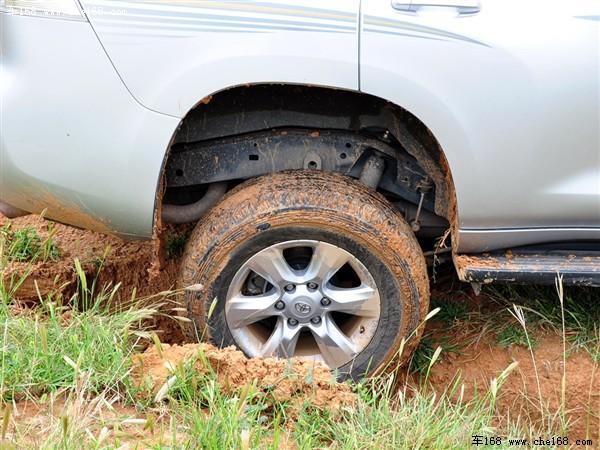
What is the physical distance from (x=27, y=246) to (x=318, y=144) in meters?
1.75

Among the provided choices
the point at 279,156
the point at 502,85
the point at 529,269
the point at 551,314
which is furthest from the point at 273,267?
the point at 551,314

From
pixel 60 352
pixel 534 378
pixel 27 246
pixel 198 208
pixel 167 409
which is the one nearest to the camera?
pixel 167 409

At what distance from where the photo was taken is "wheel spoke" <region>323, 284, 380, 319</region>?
3.21 metres

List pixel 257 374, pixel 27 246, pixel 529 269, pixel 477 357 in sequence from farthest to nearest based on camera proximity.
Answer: pixel 27 246 → pixel 477 357 → pixel 529 269 → pixel 257 374

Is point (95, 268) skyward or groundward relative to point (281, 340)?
skyward

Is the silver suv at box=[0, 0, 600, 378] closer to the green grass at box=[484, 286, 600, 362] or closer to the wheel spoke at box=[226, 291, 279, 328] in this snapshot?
the wheel spoke at box=[226, 291, 279, 328]

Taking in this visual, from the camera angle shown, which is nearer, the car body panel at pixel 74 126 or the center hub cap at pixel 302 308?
the car body panel at pixel 74 126

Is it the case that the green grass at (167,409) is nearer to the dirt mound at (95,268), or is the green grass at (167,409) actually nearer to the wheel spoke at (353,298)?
the wheel spoke at (353,298)

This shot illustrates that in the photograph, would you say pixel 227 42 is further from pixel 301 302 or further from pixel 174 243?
pixel 174 243

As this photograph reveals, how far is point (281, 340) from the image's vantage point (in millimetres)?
3252

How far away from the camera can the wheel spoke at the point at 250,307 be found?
3.21 meters

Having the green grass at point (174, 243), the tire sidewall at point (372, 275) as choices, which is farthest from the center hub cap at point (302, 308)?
the green grass at point (174, 243)

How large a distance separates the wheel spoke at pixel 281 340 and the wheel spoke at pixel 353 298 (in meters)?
0.19

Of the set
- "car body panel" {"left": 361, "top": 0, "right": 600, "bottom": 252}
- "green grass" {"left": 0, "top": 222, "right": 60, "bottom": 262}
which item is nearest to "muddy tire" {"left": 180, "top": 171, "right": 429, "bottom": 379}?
"car body panel" {"left": 361, "top": 0, "right": 600, "bottom": 252}
